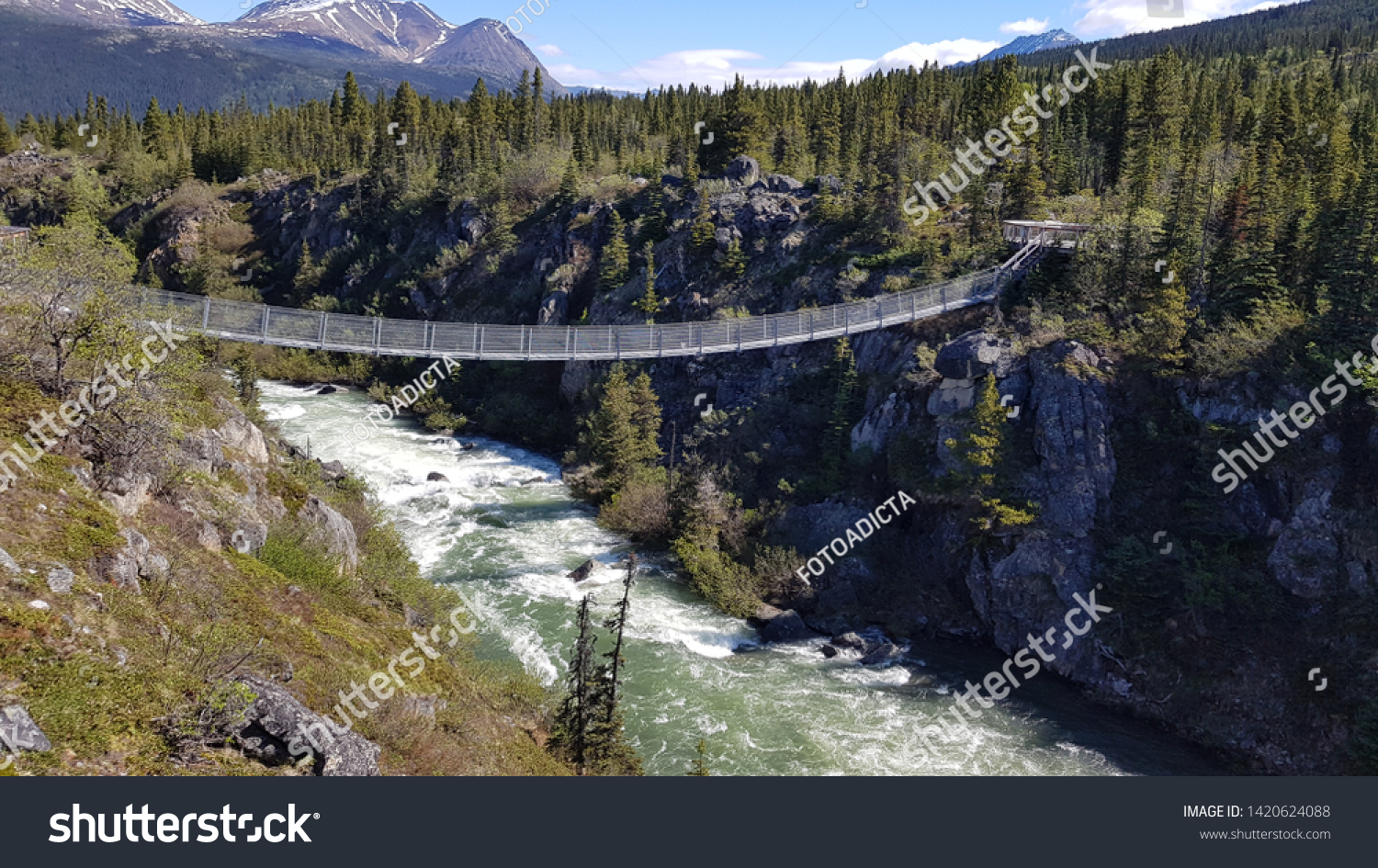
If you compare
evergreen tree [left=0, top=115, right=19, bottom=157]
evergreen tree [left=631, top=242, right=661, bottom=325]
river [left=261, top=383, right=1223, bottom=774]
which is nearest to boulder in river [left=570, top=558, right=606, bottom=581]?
river [left=261, top=383, right=1223, bottom=774]

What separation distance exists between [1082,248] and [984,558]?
10.9m

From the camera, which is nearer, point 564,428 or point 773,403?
point 773,403

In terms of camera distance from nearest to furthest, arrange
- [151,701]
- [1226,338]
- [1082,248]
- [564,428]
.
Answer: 1. [151,701]
2. [1226,338]
3. [1082,248]
4. [564,428]

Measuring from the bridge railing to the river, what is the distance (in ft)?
19.0

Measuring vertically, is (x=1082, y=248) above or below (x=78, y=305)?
above

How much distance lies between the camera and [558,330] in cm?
2584

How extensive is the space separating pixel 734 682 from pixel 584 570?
609 cm

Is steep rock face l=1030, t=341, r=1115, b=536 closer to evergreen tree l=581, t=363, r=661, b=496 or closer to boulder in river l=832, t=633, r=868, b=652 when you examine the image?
boulder in river l=832, t=633, r=868, b=652

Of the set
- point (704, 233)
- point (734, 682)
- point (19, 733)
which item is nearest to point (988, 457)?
point (734, 682)

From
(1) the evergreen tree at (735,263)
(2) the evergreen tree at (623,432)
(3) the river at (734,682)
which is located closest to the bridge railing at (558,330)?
(2) the evergreen tree at (623,432)

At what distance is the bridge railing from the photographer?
21.2 meters
